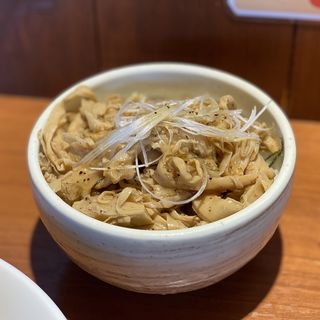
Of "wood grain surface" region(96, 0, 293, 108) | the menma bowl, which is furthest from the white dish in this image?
"wood grain surface" region(96, 0, 293, 108)

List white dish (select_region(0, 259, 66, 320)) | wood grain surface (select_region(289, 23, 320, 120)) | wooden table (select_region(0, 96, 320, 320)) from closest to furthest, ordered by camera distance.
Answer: white dish (select_region(0, 259, 66, 320)) → wooden table (select_region(0, 96, 320, 320)) → wood grain surface (select_region(289, 23, 320, 120))

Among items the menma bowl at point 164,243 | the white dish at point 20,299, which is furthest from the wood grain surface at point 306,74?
the white dish at point 20,299

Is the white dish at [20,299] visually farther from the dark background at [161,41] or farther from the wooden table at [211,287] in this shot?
the dark background at [161,41]

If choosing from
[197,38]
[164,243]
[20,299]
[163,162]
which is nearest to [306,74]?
[197,38]

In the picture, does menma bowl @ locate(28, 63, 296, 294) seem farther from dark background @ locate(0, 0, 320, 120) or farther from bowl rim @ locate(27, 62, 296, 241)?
dark background @ locate(0, 0, 320, 120)

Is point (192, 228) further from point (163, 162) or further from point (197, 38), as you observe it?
point (197, 38)

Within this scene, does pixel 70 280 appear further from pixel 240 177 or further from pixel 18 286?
pixel 240 177
